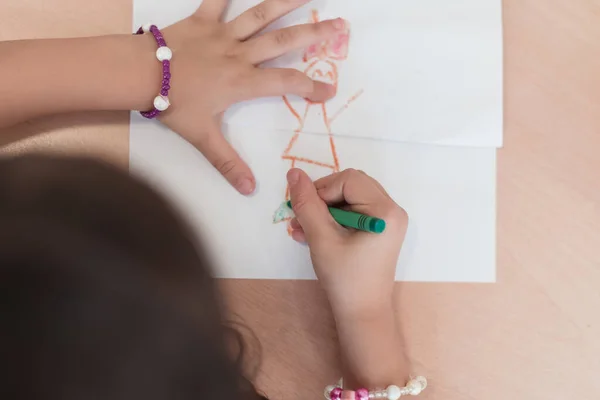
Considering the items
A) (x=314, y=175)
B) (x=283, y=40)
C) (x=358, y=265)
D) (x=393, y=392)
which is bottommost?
(x=393, y=392)

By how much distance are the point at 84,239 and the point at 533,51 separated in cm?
53

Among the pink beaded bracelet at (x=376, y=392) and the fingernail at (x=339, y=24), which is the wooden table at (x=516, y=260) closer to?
the pink beaded bracelet at (x=376, y=392)

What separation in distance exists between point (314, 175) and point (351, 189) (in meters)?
0.06

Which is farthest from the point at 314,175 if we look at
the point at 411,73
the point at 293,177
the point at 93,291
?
the point at 93,291

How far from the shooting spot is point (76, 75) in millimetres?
500

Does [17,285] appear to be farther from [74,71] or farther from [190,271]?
[74,71]

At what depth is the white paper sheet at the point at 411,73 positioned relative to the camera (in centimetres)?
58

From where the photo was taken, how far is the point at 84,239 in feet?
0.94

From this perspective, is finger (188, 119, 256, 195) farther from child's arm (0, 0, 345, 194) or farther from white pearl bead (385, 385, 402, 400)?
white pearl bead (385, 385, 402, 400)

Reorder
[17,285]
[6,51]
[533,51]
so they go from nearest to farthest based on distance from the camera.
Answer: [17,285], [6,51], [533,51]

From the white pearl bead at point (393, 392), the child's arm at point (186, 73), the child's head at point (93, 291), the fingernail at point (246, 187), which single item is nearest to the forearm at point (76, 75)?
the child's arm at point (186, 73)

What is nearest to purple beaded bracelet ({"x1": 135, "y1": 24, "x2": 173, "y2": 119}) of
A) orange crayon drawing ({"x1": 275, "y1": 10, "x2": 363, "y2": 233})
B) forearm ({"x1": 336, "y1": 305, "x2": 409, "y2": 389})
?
orange crayon drawing ({"x1": 275, "y1": 10, "x2": 363, "y2": 233})

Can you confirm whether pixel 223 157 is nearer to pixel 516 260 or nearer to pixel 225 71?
pixel 225 71

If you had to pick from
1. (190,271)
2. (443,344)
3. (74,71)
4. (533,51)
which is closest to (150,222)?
(190,271)
